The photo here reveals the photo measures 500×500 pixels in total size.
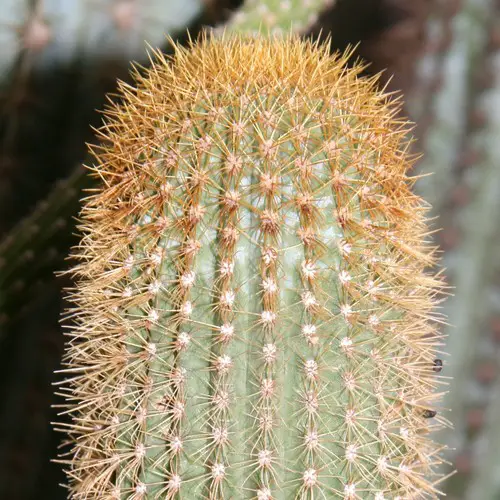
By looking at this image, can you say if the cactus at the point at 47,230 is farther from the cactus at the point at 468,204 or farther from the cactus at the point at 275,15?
the cactus at the point at 468,204

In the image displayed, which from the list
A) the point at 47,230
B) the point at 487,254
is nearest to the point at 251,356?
the point at 47,230

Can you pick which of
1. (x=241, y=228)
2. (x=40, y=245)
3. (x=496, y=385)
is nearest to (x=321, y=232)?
(x=241, y=228)

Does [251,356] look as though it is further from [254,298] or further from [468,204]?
[468,204]

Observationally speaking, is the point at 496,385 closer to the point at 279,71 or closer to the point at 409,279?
the point at 409,279

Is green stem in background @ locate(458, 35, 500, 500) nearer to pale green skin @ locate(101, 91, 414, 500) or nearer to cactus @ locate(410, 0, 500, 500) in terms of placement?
cactus @ locate(410, 0, 500, 500)

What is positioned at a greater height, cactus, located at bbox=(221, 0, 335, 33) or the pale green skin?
cactus, located at bbox=(221, 0, 335, 33)

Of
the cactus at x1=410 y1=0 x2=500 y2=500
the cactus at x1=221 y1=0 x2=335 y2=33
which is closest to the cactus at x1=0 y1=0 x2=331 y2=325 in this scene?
the cactus at x1=221 y1=0 x2=335 y2=33
